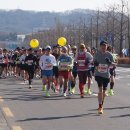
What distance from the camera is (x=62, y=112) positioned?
46.0ft

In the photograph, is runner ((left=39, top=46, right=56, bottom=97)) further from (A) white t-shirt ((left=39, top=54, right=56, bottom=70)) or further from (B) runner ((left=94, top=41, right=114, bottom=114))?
(B) runner ((left=94, top=41, right=114, bottom=114))

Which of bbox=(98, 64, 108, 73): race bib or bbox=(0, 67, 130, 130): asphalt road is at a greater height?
bbox=(98, 64, 108, 73): race bib

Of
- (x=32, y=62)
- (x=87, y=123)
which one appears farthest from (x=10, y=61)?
(x=87, y=123)

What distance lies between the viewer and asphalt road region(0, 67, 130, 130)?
11.6 metres

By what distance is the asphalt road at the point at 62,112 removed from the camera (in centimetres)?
1165

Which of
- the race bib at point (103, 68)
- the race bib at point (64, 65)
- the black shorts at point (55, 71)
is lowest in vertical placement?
the black shorts at point (55, 71)

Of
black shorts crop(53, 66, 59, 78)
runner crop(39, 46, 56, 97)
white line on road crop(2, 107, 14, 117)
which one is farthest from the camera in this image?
black shorts crop(53, 66, 59, 78)

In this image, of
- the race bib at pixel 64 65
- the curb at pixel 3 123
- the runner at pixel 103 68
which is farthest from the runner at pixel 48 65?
the curb at pixel 3 123

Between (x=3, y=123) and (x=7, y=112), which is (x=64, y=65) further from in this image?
(x=3, y=123)

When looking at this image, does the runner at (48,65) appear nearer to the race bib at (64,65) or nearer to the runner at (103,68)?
the race bib at (64,65)

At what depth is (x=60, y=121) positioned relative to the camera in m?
12.3

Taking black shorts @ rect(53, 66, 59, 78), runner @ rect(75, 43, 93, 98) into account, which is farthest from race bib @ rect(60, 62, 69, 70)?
black shorts @ rect(53, 66, 59, 78)

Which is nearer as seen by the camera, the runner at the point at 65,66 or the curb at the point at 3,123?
the curb at the point at 3,123

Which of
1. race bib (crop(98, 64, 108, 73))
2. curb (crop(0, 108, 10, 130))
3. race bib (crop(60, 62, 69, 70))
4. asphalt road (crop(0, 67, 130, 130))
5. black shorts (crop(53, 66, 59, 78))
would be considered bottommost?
asphalt road (crop(0, 67, 130, 130))
